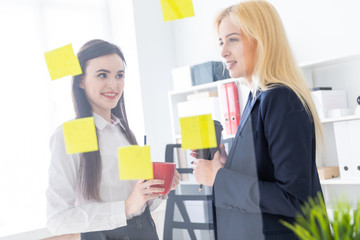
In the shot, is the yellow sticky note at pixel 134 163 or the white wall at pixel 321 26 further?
the white wall at pixel 321 26

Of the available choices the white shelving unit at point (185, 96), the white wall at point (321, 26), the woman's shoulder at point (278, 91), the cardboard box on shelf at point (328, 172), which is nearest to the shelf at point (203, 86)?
the white shelving unit at point (185, 96)

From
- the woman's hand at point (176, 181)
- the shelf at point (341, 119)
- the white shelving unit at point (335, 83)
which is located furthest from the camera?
the white shelving unit at point (335, 83)

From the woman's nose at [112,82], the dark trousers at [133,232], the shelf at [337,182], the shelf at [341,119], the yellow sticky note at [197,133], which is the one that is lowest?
the shelf at [337,182]

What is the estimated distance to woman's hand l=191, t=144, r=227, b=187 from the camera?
41.7 inches

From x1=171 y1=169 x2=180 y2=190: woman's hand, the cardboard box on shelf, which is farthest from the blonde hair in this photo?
the cardboard box on shelf

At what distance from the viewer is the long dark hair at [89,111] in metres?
0.95

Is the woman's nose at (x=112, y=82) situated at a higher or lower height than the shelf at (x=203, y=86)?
higher

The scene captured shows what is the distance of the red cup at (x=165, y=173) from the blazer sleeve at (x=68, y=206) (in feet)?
0.35

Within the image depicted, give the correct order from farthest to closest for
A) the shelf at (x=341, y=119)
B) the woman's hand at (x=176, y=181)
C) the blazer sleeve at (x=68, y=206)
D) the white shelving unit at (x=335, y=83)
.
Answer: the white shelving unit at (x=335, y=83)
the shelf at (x=341, y=119)
the woman's hand at (x=176, y=181)
the blazer sleeve at (x=68, y=206)

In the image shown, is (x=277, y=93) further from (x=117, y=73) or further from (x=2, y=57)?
(x=2, y=57)

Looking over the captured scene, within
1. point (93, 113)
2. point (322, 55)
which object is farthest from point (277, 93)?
point (322, 55)

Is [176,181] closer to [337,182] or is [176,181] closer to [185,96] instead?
[185,96]

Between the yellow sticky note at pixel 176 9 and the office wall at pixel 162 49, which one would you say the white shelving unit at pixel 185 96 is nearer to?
the office wall at pixel 162 49

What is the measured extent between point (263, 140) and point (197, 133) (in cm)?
17
